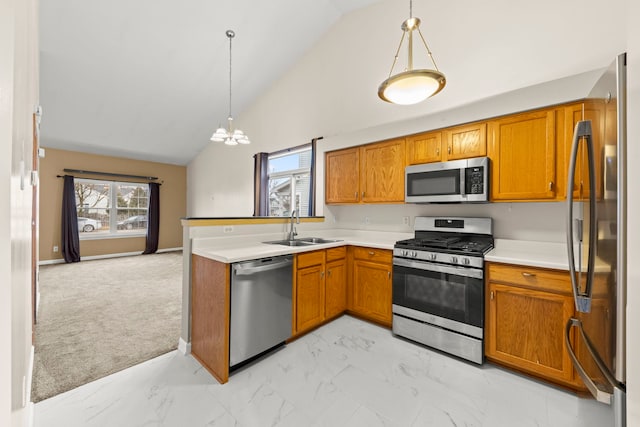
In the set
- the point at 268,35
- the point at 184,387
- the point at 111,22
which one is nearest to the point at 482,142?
the point at 184,387

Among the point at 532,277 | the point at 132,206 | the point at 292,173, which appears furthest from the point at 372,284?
the point at 132,206

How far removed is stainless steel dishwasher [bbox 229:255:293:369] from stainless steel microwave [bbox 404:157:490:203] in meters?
1.57

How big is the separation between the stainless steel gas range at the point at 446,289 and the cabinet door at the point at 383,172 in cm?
70

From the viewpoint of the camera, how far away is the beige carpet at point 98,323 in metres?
2.09

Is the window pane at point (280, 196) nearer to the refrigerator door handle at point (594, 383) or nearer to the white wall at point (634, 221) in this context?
the refrigerator door handle at point (594, 383)

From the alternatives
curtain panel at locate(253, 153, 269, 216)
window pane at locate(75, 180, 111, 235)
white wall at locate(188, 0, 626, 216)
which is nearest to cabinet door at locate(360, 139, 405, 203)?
white wall at locate(188, 0, 626, 216)

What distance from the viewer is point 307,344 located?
2520mm

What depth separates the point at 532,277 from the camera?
6.45 ft

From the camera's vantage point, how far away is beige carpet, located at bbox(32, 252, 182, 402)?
6.86 ft

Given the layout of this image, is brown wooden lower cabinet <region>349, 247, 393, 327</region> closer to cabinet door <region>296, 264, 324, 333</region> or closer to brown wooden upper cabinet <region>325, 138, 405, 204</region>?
cabinet door <region>296, 264, 324, 333</region>

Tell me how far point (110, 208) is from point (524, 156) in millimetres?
8527

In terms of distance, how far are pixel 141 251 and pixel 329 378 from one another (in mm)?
7212

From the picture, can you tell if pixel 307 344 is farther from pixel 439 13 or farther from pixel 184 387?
pixel 439 13

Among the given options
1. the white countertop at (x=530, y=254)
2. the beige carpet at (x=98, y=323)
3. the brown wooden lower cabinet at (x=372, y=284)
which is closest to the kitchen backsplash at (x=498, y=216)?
the white countertop at (x=530, y=254)
